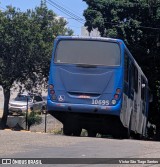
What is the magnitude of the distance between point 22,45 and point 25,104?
482 inches

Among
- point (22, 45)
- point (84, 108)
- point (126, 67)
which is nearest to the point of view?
point (84, 108)

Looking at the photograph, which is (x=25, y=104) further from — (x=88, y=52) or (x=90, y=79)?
(x=90, y=79)

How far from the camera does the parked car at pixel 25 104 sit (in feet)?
137

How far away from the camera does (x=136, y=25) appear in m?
31.2

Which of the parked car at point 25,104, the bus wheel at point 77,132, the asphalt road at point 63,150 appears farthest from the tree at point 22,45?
the asphalt road at point 63,150

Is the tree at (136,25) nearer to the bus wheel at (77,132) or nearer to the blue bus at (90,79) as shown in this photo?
the bus wheel at (77,132)

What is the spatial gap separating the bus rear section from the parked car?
73.8ft

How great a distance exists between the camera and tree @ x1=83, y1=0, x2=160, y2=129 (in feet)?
104

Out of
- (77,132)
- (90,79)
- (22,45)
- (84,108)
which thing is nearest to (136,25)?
(22,45)

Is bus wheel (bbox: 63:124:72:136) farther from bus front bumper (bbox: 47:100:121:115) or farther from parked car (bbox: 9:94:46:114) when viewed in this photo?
parked car (bbox: 9:94:46:114)

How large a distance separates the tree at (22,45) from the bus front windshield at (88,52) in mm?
13575

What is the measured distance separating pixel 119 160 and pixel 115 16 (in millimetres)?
22084

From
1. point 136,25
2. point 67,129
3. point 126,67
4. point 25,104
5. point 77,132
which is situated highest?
point 136,25

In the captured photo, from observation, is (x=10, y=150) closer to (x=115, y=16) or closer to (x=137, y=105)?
(x=137, y=105)
